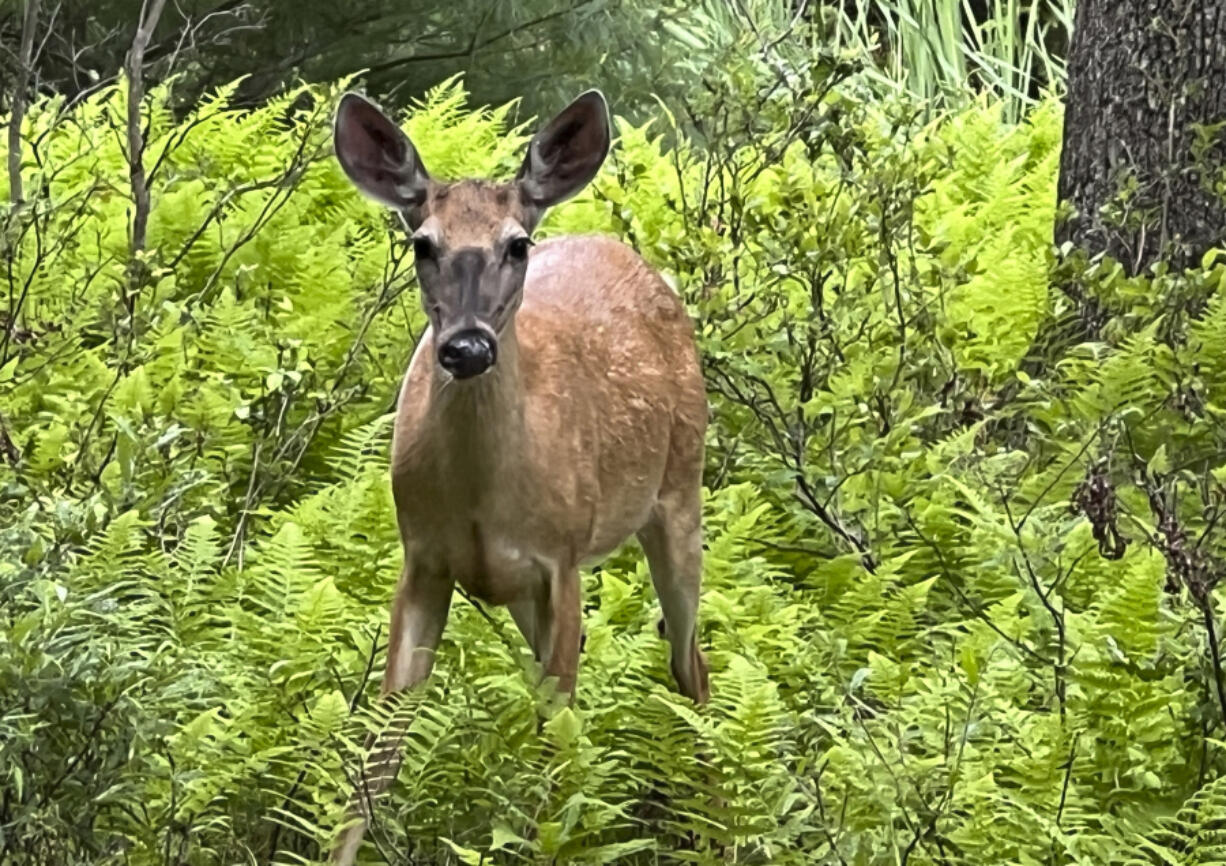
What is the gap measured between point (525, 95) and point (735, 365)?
537 centimetres

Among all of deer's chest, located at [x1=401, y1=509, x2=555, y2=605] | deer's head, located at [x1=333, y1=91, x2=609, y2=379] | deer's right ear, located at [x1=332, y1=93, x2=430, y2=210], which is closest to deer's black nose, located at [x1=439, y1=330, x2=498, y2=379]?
deer's head, located at [x1=333, y1=91, x2=609, y2=379]

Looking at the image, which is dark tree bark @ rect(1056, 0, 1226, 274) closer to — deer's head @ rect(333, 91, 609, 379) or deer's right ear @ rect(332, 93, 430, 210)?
deer's head @ rect(333, 91, 609, 379)

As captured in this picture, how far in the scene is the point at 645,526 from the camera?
4.99m

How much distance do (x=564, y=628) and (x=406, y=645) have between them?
0.32 m

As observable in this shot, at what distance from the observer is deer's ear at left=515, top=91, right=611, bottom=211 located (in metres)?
4.32

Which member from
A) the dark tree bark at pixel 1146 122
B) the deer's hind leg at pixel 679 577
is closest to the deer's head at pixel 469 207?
the deer's hind leg at pixel 679 577

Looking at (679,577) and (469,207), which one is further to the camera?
(679,577)

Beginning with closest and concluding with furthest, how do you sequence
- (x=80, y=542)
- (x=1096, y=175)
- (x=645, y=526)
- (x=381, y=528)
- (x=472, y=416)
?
1. (x=472, y=416)
2. (x=80, y=542)
3. (x=645, y=526)
4. (x=381, y=528)
5. (x=1096, y=175)

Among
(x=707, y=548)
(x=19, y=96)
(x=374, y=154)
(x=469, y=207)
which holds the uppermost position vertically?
(x=19, y=96)

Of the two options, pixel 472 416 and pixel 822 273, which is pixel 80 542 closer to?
pixel 472 416

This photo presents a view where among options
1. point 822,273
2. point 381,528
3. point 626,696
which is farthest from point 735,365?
point 626,696

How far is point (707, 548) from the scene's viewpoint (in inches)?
222

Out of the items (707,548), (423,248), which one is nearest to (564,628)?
(423,248)

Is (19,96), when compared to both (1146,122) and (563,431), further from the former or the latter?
(1146,122)
